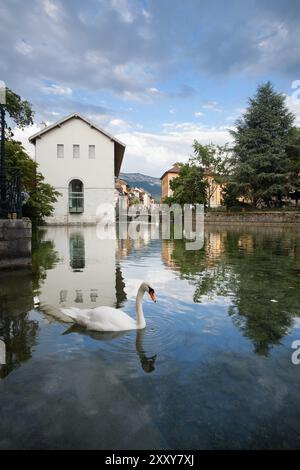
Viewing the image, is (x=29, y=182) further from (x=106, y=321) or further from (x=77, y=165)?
(x=106, y=321)

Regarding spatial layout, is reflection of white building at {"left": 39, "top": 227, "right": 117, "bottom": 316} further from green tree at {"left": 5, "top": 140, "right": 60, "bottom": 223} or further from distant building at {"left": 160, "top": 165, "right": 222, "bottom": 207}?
distant building at {"left": 160, "top": 165, "right": 222, "bottom": 207}

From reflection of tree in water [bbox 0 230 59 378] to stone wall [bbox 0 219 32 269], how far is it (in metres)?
0.43

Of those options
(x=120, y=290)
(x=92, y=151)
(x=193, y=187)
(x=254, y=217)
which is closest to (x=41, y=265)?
(x=120, y=290)

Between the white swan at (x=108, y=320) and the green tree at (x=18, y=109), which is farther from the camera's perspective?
the green tree at (x=18, y=109)

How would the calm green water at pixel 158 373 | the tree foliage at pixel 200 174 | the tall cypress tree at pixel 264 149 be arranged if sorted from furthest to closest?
the tree foliage at pixel 200 174, the tall cypress tree at pixel 264 149, the calm green water at pixel 158 373

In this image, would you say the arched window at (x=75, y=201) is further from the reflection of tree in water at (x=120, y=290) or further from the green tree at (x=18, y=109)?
the reflection of tree in water at (x=120, y=290)

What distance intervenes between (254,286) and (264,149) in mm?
42393

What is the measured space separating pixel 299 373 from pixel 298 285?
4.42 metres

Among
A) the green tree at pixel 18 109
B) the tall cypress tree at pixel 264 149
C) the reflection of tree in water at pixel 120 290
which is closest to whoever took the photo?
the reflection of tree in water at pixel 120 290

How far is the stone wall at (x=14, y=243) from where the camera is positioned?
909 cm

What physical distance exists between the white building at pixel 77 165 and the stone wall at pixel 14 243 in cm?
2970

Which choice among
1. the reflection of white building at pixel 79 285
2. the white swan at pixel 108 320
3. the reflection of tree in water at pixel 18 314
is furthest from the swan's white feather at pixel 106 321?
the reflection of white building at pixel 79 285

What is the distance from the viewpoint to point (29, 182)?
25609mm
